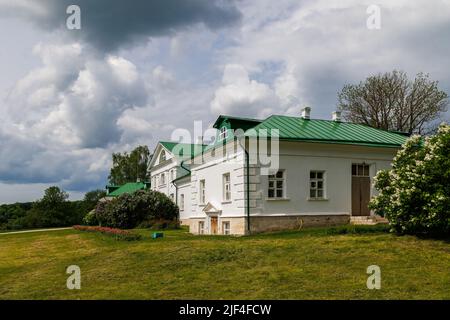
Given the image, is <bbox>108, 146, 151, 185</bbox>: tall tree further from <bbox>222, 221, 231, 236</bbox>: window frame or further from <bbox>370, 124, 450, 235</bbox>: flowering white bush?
<bbox>370, 124, 450, 235</bbox>: flowering white bush

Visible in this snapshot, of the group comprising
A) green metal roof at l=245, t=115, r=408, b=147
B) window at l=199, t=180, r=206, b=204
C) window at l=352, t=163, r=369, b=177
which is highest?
green metal roof at l=245, t=115, r=408, b=147

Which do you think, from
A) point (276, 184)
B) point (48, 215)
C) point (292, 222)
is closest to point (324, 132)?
point (276, 184)

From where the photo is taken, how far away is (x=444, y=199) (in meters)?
12.8

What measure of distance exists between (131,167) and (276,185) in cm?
5109

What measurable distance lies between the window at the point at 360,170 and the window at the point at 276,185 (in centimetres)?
405

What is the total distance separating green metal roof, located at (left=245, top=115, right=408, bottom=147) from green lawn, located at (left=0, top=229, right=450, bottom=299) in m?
5.50

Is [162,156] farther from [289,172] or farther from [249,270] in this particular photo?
[249,270]

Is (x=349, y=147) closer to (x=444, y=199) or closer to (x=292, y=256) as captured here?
(x=444, y=199)

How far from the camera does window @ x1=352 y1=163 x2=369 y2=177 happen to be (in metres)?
20.9

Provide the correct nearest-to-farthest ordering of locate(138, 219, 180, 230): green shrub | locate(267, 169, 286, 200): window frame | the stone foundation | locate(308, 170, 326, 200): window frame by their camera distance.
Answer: the stone foundation < locate(267, 169, 286, 200): window frame < locate(308, 170, 326, 200): window frame < locate(138, 219, 180, 230): green shrub

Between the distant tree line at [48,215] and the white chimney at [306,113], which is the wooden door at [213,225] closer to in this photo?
the white chimney at [306,113]

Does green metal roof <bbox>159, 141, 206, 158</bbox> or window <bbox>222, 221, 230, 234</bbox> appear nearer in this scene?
window <bbox>222, 221, 230, 234</bbox>

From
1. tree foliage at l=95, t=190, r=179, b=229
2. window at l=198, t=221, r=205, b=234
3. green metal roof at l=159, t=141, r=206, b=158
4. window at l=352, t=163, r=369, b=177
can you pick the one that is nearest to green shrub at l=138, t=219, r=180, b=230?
tree foliage at l=95, t=190, r=179, b=229
